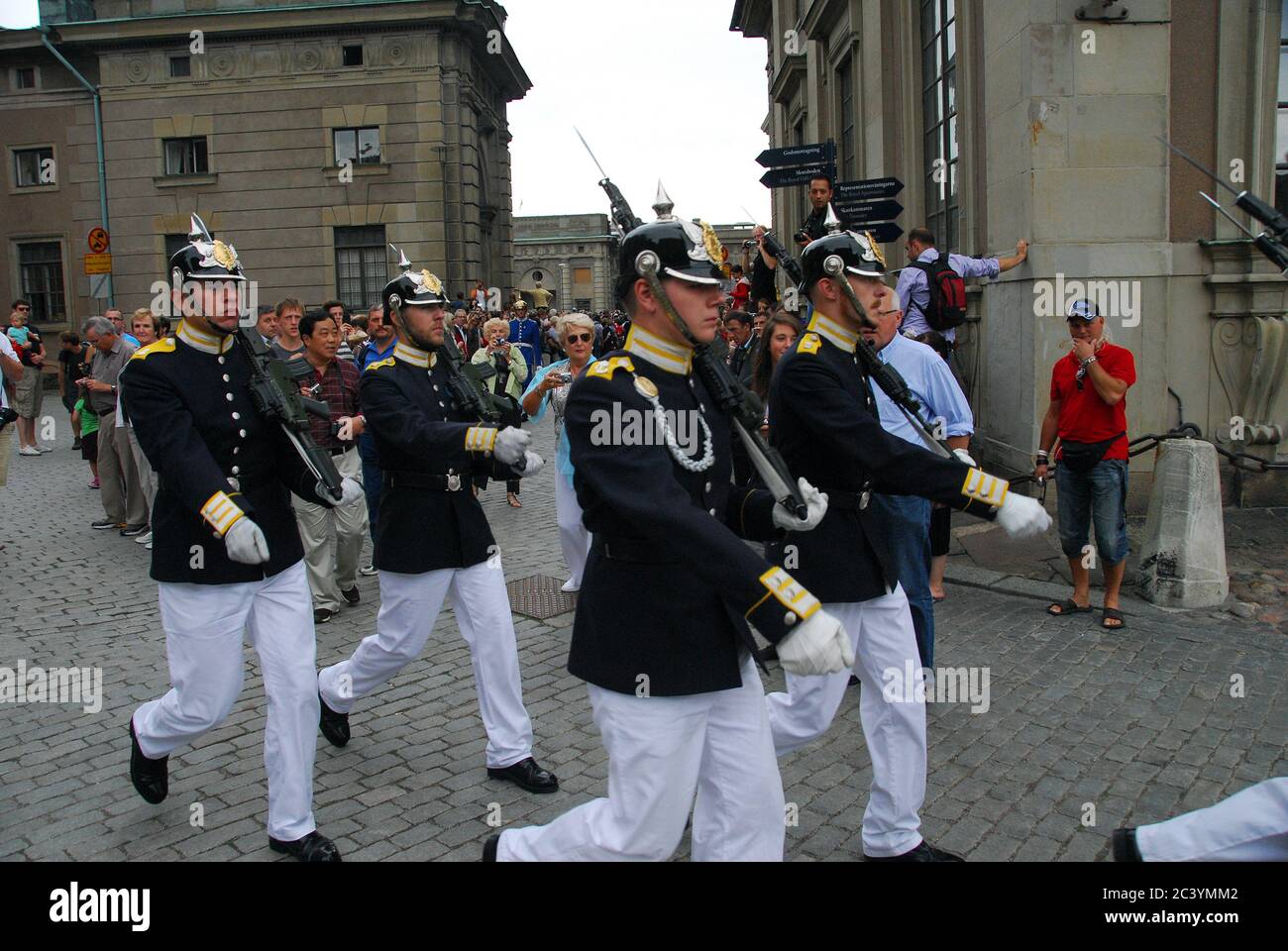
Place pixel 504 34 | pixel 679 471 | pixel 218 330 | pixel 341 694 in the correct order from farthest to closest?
1. pixel 504 34
2. pixel 341 694
3. pixel 218 330
4. pixel 679 471

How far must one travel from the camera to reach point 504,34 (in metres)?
36.7

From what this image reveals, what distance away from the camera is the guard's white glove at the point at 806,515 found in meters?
3.38

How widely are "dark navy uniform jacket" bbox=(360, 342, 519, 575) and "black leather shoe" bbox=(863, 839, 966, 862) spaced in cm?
216

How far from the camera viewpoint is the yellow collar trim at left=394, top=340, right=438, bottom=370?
512 cm

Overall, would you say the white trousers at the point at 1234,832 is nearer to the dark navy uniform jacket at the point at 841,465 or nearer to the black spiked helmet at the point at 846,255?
the dark navy uniform jacket at the point at 841,465

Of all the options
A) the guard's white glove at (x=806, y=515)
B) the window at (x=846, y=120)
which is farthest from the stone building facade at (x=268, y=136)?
the guard's white glove at (x=806, y=515)

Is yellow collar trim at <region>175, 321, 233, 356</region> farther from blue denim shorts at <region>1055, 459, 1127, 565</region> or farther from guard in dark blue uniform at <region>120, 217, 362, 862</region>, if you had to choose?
blue denim shorts at <region>1055, 459, 1127, 565</region>

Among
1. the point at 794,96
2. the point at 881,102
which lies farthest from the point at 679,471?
the point at 794,96

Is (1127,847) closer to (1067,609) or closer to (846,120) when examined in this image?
(1067,609)

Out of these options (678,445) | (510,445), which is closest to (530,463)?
(510,445)

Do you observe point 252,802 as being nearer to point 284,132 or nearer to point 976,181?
point 976,181

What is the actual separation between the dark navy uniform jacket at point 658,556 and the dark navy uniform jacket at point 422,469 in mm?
1756

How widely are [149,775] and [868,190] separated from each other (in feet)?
24.6

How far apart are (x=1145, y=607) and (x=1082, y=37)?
499 centimetres
